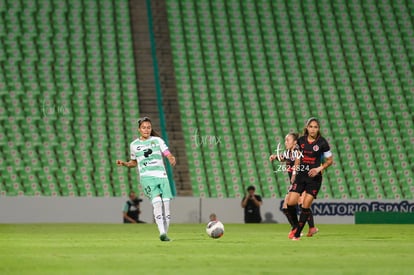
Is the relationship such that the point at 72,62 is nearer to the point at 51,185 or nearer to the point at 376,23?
the point at 51,185

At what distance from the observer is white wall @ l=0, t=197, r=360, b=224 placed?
84.5 ft

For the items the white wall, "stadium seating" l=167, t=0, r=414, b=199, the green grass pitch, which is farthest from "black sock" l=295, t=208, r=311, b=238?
"stadium seating" l=167, t=0, r=414, b=199

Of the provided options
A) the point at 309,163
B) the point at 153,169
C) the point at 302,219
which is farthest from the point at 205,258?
the point at 309,163

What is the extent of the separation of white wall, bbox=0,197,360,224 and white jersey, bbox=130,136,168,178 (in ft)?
38.2

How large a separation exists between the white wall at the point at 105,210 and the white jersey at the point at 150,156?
38.2 ft

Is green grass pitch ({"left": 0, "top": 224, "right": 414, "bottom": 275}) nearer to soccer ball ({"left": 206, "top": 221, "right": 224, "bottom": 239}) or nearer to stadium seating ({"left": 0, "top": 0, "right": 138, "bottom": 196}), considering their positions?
soccer ball ({"left": 206, "top": 221, "right": 224, "bottom": 239})

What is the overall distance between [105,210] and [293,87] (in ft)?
35.1

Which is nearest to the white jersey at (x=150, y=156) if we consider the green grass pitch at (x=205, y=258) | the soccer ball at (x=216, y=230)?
the soccer ball at (x=216, y=230)

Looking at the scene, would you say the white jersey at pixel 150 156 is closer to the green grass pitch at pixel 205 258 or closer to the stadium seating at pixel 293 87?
the green grass pitch at pixel 205 258

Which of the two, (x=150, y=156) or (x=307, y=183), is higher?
(x=150, y=156)

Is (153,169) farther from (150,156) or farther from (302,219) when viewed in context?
(302,219)

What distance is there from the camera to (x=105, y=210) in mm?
26312

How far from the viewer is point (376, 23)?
37.4 meters

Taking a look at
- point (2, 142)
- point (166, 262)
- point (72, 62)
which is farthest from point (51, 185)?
point (166, 262)
